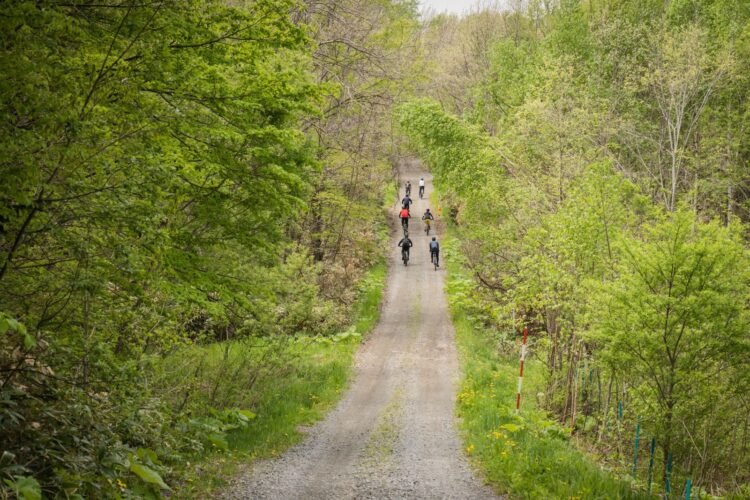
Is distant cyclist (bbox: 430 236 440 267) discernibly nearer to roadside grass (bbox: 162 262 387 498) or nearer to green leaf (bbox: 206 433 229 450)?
roadside grass (bbox: 162 262 387 498)

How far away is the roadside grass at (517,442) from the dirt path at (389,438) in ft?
1.27

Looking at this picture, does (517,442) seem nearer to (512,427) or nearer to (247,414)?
(512,427)

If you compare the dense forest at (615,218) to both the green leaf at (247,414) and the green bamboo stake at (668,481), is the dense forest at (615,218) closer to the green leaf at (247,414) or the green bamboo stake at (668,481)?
the green bamboo stake at (668,481)

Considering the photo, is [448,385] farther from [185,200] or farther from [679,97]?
[679,97]

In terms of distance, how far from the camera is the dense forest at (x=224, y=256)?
5.08 meters

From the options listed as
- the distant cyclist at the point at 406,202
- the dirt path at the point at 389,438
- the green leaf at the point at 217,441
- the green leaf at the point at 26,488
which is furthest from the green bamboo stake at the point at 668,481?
the distant cyclist at the point at 406,202

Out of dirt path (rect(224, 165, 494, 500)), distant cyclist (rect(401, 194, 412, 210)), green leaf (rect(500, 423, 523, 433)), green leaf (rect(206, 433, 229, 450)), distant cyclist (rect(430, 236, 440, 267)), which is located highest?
distant cyclist (rect(401, 194, 412, 210))

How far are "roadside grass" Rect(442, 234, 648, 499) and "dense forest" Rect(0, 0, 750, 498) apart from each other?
3.15 ft

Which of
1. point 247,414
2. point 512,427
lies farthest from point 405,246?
point 512,427

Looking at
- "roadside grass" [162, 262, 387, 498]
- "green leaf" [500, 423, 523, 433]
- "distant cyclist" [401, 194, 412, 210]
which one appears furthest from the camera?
"distant cyclist" [401, 194, 412, 210]

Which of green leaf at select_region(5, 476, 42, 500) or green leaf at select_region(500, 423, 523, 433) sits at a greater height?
green leaf at select_region(5, 476, 42, 500)

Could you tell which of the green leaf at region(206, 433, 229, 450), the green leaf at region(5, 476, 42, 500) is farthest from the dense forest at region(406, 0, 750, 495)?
the green leaf at region(5, 476, 42, 500)

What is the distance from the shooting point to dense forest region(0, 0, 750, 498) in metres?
5.08

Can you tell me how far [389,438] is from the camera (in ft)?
40.2
